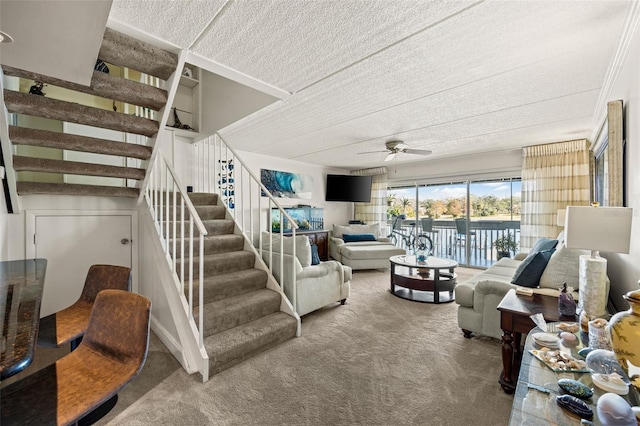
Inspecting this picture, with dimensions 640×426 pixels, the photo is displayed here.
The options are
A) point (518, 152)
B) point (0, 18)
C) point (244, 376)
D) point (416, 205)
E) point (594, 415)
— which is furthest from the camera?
point (416, 205)

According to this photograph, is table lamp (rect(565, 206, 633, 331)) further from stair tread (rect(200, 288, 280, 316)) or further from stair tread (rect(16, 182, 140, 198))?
stair tread (rect(16, 182, 140, 198))

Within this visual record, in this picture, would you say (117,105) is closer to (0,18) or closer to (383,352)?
(0,18)

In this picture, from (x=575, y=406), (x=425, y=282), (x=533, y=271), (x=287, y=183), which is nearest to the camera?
(x=575, y=406)

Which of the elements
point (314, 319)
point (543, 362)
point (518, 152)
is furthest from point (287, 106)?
point (518, 152)

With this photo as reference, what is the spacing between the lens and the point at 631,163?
1.77m

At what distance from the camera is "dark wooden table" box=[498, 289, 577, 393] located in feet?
5.72

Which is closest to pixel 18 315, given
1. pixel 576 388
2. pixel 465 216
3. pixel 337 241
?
pixel 576 388

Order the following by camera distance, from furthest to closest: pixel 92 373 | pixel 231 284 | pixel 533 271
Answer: pixel 231 284, pixel 533 271, pixel 92 373

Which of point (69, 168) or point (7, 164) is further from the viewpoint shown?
point (69, 168)

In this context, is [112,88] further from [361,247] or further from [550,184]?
[550,184]

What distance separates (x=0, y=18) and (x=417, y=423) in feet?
9.48

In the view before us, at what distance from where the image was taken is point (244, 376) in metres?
2.01

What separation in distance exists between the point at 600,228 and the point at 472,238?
14.6 feet

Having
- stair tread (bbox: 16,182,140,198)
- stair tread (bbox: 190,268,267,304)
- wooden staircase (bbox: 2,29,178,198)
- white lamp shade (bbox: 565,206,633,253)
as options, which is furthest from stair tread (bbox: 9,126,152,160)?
white lamp shade (bbox: 565,206,633,253)
